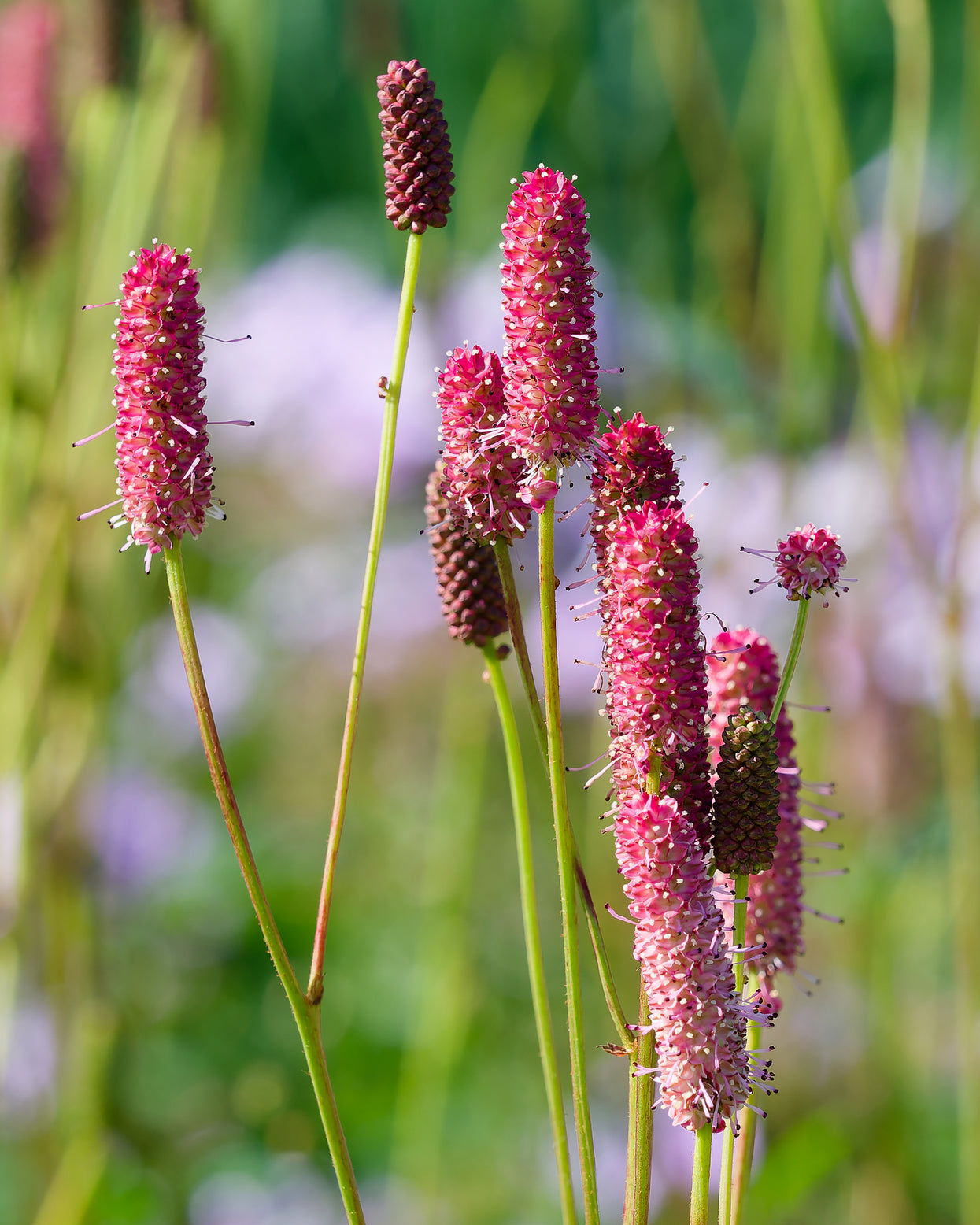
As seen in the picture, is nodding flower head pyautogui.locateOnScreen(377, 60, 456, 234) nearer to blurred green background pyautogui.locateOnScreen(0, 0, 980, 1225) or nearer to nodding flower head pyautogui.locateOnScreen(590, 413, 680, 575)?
nodding flower head pyautogui.locateOnScreen(590, 413, 680, 575)

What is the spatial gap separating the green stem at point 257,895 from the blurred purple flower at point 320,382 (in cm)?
119

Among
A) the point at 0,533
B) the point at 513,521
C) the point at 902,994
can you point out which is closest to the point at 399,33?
the point at 0,533

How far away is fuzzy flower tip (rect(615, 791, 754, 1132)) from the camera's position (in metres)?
0.25

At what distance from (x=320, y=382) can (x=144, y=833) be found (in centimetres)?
88

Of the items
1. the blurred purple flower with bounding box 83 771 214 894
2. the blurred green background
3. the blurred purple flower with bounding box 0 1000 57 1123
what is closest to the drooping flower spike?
the blurred green background

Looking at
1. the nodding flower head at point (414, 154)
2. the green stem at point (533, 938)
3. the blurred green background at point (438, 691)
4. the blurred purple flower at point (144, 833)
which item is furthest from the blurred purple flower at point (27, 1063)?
the nodding flower head at point (414, 154)

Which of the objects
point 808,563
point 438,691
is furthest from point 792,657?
point 438,691

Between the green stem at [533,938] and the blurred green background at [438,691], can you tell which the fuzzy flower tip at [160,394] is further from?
the blurred green background at [438,691]

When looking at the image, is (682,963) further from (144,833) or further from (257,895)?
(144,833)

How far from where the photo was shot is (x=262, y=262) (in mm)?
2539

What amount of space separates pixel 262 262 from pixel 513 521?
2.41m

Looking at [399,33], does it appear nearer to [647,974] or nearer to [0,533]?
[0,533]

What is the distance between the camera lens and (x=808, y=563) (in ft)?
0.96

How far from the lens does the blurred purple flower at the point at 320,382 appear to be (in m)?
1.59
